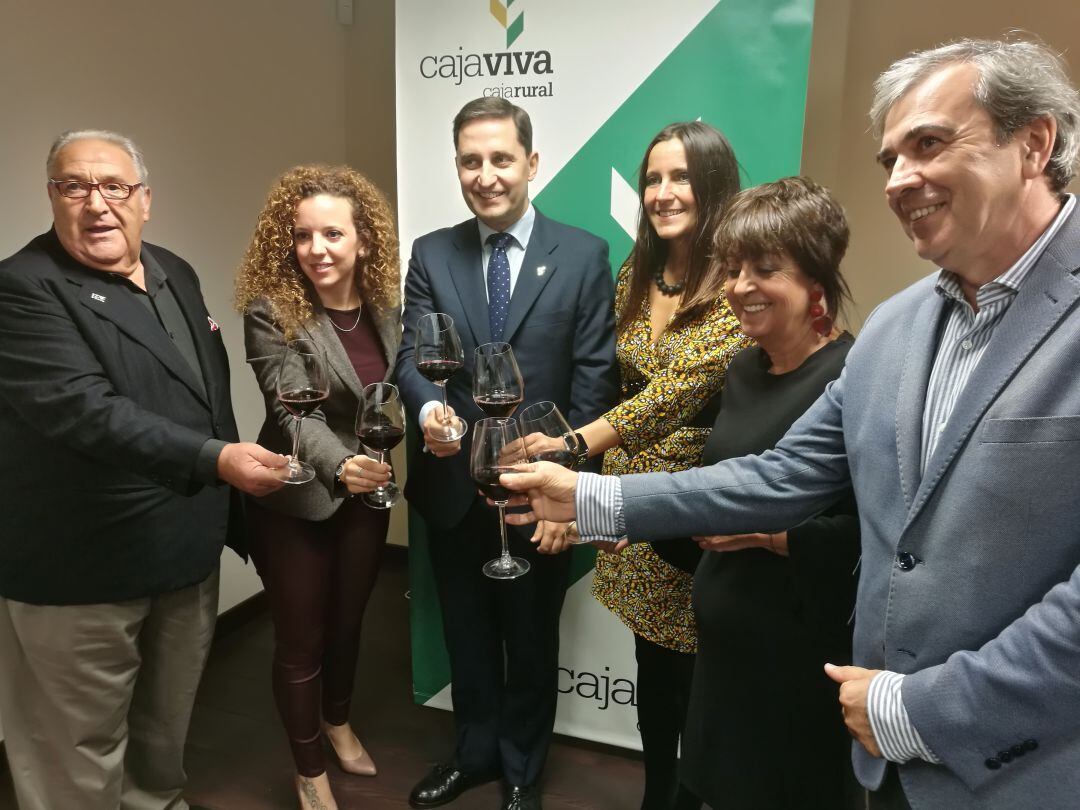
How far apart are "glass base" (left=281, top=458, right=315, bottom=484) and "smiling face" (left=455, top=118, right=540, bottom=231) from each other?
37.3 inches

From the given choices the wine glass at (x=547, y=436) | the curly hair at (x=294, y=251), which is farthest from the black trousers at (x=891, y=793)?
the curly hair at (x=294, y=251)

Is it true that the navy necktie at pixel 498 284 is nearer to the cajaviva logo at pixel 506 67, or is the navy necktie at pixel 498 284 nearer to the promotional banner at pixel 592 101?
the promotional banner at pixel 592 101

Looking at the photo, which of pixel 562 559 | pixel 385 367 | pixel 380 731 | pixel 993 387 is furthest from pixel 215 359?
pixel 993 387

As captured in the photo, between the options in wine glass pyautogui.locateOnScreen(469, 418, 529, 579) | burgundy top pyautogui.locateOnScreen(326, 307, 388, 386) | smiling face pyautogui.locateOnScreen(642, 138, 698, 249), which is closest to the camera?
wine glass pyautogui.locateOnScreen(469, 418, 529, 579)

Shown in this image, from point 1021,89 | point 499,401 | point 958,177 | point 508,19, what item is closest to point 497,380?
point 499,401

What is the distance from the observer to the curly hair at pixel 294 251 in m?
2.34

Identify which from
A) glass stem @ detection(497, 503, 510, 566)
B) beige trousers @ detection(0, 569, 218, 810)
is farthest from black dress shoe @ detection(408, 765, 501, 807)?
glass stem @ detection(497, 503, 510, 566)

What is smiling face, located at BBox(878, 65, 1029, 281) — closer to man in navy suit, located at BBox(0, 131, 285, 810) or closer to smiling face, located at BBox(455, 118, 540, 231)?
smiling face, located at BBox(455, 118, 540, 231)

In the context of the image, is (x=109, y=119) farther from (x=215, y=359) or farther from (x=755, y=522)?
(x=755, y=522)

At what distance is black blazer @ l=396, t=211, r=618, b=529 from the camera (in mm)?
2316

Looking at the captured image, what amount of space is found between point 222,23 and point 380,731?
3.09 meters

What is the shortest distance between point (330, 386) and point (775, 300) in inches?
50.1

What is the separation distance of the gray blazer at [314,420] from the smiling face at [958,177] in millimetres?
1628

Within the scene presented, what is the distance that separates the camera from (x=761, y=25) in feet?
7.50
